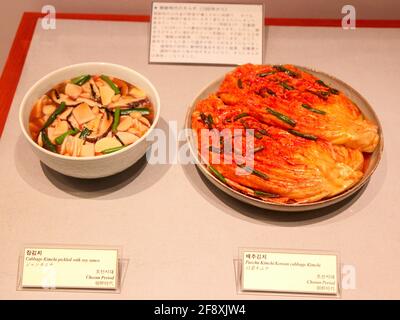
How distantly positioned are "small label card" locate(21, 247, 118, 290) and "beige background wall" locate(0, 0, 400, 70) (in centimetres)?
101

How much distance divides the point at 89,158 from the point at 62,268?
26 centimetres

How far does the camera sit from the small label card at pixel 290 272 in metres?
1.12

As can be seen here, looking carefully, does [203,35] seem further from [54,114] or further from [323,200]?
[323,200]

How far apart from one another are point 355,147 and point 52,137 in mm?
790

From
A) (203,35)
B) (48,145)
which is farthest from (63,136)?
(203,35)

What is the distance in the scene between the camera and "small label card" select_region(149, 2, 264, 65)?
63.6 inches

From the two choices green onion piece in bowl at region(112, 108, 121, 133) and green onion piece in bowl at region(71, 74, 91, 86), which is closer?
green onion piece in bowl at region(112, 108, 121, 133)

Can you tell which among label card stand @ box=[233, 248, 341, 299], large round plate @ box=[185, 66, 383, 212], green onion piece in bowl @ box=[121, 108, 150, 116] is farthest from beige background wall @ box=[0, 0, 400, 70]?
label card stand @ box=[233, 248, 341, 299]

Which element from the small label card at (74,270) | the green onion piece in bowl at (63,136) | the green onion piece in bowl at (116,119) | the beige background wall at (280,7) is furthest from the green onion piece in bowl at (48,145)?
the beige background wall at (280,7)

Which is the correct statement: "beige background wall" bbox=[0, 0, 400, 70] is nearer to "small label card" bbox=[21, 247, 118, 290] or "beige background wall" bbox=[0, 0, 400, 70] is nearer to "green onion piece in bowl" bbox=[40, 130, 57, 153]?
"green onion piece in bowl" bbox=[40, 130, 57, 153]

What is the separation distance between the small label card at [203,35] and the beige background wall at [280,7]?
0.51ft
